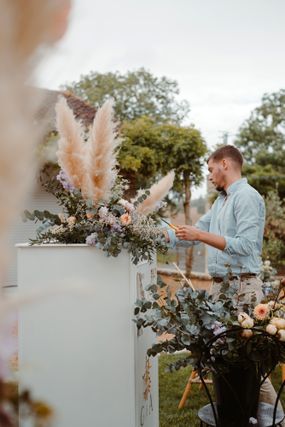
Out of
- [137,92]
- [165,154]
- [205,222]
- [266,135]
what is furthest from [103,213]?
[137,92]

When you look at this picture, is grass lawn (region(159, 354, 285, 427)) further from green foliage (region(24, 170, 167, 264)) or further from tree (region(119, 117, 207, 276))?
tree (region(119, 117, 207, 276))

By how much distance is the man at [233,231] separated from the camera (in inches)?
107

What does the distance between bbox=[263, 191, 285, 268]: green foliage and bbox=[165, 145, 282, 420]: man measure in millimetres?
6292

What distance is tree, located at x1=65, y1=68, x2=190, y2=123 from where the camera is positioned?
22203mm

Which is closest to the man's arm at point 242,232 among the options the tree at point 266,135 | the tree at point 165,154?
the tree at point 165,154

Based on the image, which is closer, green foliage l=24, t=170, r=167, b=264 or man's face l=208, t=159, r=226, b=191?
green foliage l=24, t=170, r=167, b=264

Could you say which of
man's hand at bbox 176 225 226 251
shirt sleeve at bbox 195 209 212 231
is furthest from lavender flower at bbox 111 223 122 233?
shirt sleeve at bbox 195 209 212 231

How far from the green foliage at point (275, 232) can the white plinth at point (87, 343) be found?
7273mm

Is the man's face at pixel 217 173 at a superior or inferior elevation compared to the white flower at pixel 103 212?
superior

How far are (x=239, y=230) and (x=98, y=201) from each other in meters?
0.91

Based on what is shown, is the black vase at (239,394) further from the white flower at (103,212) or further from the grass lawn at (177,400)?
the grass lawn at (177,400)

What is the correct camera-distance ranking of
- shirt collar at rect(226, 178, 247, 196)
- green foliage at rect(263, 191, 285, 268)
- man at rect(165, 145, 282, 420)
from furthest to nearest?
green foliage at rect(263, 191, 285, 268) < shirt collar at rect(226, 178, 247, 196) < man at rect(165, 145, 282, 420)

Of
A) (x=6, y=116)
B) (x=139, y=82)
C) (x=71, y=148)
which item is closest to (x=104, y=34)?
(x=6, y=116)

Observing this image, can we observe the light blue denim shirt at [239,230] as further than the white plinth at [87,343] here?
Yes
